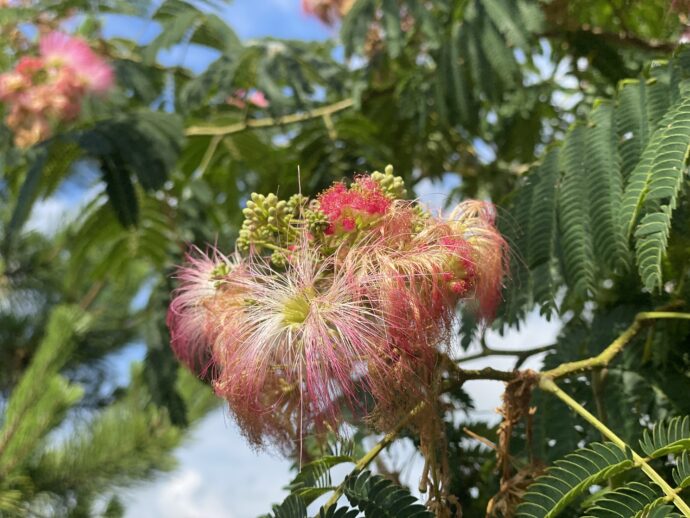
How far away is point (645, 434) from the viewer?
123 cm

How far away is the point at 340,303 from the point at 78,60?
224 cm

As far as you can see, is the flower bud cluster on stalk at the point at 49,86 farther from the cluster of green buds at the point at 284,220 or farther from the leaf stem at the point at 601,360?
the leaf stem at the point at 601,360

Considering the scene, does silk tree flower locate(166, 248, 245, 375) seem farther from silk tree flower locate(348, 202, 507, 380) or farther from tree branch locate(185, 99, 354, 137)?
tree branch locate(185, 99, 354, 137)

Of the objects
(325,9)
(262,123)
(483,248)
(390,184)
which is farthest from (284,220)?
(325,9)

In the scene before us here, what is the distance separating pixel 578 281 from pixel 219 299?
0.62 metres

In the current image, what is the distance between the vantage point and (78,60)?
311 centimetres

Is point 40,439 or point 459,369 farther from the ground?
point 40,439

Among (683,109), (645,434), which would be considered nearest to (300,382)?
(645,434)

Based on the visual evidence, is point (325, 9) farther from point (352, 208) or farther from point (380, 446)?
point (380, 446)

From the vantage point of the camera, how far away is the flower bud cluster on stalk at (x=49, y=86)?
2967 mm

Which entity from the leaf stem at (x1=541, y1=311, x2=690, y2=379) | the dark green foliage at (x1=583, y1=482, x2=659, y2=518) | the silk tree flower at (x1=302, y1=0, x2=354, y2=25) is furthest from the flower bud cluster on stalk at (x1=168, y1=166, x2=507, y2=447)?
the silk tree flower at (x1=302, y1=0, x2=354, y2=25)

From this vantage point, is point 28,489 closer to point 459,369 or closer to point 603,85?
point 603,85

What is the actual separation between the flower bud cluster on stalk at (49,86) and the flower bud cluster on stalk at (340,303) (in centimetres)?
180

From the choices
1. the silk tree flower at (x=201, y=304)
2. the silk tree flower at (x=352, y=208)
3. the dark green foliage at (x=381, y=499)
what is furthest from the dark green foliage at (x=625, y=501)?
the silk tree flower at (x=201, y=304)
